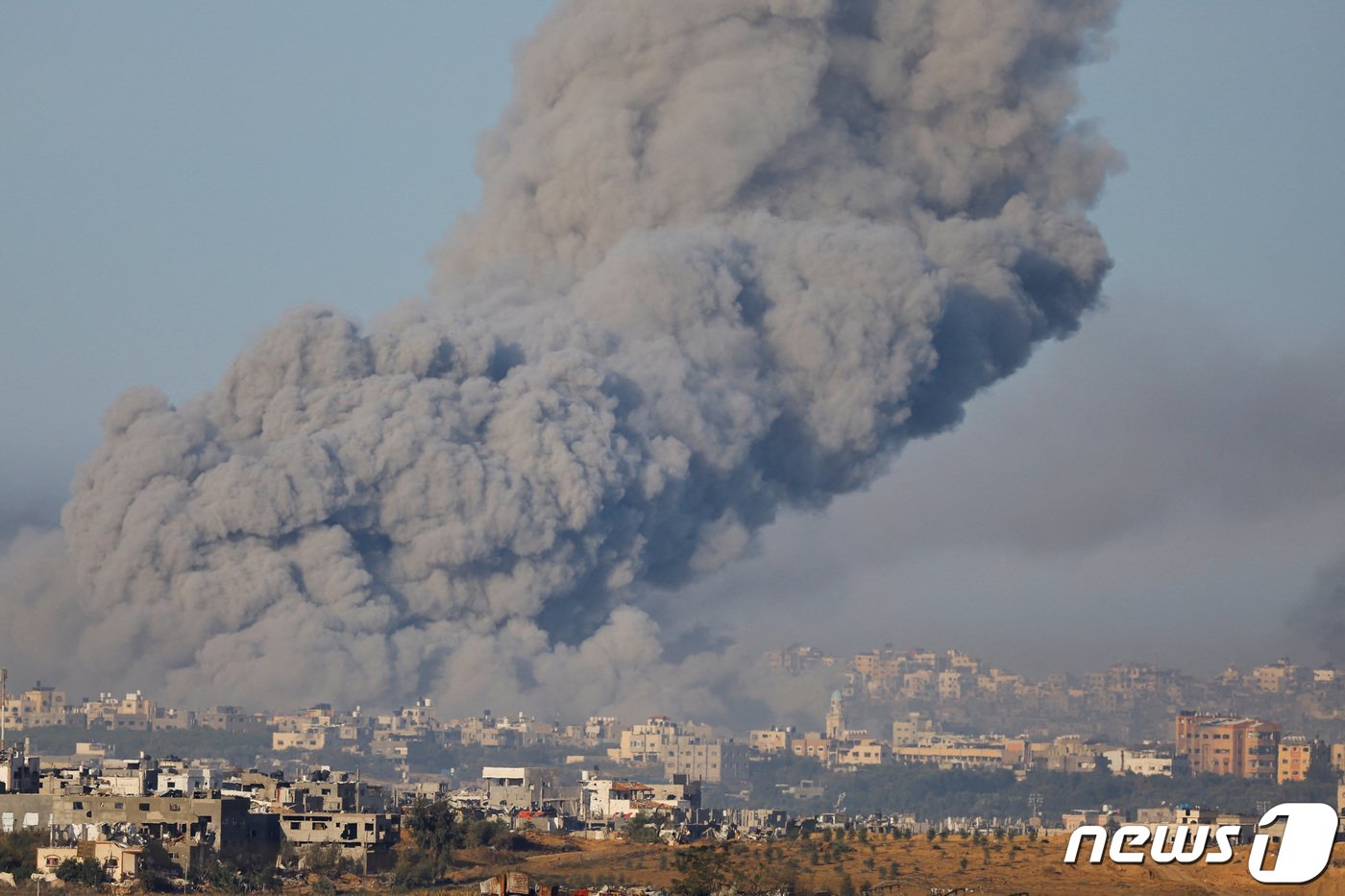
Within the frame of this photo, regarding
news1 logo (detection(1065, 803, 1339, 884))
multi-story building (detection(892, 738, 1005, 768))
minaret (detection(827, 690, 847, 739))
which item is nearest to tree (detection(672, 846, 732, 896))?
news1 logo (detection(1065, 803, 1339, 884))

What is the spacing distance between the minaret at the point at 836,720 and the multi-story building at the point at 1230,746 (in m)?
15.7

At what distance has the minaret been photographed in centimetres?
11481

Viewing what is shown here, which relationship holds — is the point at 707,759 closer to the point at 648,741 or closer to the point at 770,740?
the point at 648,741

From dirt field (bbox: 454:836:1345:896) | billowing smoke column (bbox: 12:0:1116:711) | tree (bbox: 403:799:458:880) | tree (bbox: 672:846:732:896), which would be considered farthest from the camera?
billowing smoke column (bbox: 12:0:1116:711)

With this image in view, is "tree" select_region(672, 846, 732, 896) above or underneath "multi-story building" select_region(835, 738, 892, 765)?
underneath

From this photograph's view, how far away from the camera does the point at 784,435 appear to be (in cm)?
8131

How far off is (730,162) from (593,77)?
4886 mm

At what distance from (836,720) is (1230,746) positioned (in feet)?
69.1

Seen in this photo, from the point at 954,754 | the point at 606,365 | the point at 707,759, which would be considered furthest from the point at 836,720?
the point at 606,365

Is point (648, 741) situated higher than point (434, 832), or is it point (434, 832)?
point (648, 741)

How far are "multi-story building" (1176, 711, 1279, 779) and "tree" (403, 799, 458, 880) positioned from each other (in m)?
44.3

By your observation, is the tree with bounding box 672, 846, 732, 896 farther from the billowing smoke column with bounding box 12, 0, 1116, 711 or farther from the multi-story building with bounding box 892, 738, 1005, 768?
the multi-story building with bounding box 892, 738, 1005, 768

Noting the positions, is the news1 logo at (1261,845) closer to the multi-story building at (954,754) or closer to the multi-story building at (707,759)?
the multi-story building at (707,759)

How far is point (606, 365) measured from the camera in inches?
3083
